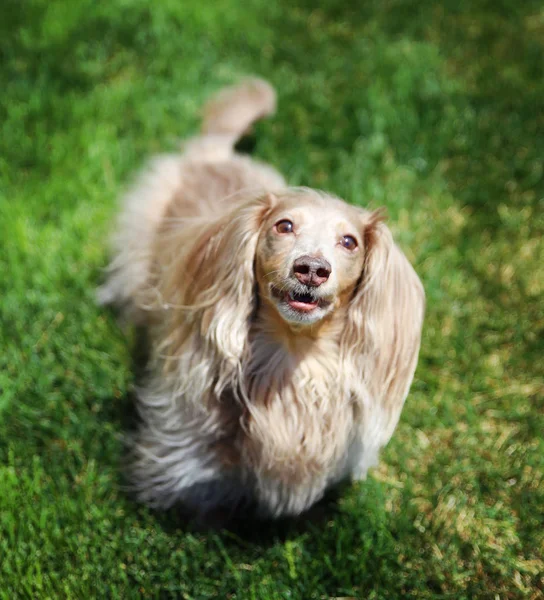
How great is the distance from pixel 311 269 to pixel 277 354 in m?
0.49

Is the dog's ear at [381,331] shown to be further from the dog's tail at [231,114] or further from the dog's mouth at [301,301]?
the dog's tail at [231,114]

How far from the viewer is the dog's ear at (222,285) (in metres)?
2.29

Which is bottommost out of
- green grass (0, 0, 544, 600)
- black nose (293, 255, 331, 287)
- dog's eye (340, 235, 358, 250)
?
green grass (0, 0, 544, 600)

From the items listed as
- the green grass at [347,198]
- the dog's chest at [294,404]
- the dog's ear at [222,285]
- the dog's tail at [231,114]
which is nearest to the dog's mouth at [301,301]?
the dog's ear at [222,285]

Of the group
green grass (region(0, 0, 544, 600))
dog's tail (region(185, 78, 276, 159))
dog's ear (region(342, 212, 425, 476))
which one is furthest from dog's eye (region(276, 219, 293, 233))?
dog's tail (region(185, 78, 276, 159))

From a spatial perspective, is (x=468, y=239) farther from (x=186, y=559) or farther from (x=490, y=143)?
(x=186, y=559)

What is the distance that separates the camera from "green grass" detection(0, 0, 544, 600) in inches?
105

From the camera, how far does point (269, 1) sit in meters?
5.31

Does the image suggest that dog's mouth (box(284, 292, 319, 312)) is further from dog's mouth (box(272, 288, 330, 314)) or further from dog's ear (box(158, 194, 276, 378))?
dog's ear (box(158, 194, 276, 378))

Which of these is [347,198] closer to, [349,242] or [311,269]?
[349,242]

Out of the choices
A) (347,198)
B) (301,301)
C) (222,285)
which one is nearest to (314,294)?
(301,301)

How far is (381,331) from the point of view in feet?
7.68

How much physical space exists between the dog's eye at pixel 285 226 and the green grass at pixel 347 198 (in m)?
1.21

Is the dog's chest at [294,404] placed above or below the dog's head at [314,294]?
below
